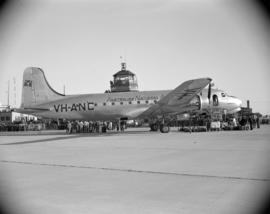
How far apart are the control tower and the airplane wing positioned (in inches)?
1950

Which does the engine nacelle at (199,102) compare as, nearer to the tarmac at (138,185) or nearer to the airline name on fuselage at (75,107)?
the airline name on fuselage at (75,107)

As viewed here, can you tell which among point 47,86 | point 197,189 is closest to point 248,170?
point 197,189

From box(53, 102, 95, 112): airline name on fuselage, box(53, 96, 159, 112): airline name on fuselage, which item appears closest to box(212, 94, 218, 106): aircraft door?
box(53, 96, 159, 112): airline name on fuselage

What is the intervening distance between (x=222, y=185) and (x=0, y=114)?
70435 mm

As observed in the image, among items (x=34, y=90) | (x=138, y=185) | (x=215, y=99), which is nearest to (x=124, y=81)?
(x=34, y=90)

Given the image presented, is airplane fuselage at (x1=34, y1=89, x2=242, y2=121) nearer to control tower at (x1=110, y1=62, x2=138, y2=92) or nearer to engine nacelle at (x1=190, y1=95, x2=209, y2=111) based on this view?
engine nacelle at (x1=190, y1=95, x2=209, y2=111)

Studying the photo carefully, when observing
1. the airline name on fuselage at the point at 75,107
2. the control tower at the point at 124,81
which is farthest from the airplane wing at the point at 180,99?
the control tower at the point at 124,81

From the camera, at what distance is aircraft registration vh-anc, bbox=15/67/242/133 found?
2767 cm

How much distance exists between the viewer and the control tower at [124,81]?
77.5 m

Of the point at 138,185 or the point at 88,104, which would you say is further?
the point at 88,104

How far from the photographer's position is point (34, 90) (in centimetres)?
3014

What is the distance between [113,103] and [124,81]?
48.9 m

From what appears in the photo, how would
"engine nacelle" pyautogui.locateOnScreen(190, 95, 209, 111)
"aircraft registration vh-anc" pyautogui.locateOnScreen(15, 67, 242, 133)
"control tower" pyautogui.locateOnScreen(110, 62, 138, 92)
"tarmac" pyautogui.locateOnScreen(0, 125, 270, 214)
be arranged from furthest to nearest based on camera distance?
"control tower" pyautogui.locateOnScreen(110, 62, 138, 92) → "aircraft registration vh-anc" pyautogui.locateOnScreen(15, 67, 242, 133) → "engine nacelle" pyautogui.locateOnScreen(190, 95, 209, 111) → "tarmac" pyautogui.locateOnScreen(0, 125, 270, 214)

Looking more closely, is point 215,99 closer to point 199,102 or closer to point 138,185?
point 199,102
